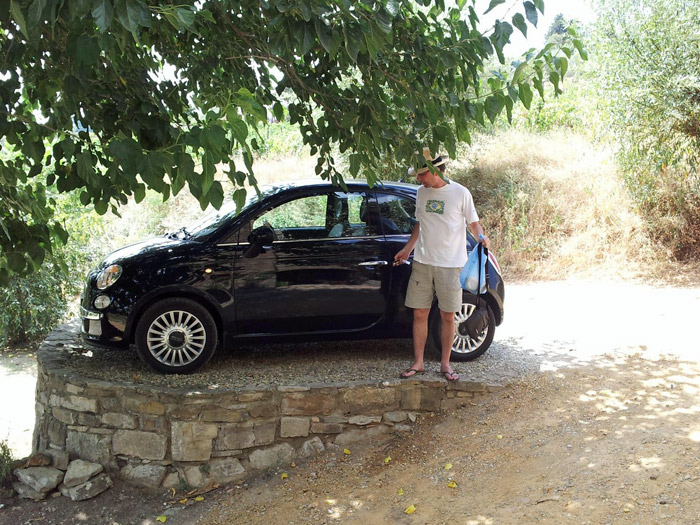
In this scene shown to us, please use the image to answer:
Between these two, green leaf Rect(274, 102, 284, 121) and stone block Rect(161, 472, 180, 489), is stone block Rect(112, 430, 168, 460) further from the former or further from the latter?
green leaf Rect(274, 102, 284, 121)

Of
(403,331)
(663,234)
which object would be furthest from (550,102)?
(403,331)

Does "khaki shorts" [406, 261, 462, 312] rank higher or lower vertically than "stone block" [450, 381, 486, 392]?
higher

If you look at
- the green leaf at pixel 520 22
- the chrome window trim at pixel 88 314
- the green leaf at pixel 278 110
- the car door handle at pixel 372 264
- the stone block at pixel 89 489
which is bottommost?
the stone block at pixel 89 489

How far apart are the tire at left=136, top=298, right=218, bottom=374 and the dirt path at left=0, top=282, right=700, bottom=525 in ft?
3.86

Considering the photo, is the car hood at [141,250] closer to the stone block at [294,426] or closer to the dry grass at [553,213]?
the stone block at [294,426]

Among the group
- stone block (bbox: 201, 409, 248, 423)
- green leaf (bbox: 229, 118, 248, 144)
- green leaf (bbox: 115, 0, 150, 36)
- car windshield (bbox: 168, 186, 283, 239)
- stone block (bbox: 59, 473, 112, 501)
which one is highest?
green leaf (bbox: 115, 0, 150, 36)

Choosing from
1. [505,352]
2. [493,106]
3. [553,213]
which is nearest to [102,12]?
[493,106]

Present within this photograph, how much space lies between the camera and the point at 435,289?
623 cm

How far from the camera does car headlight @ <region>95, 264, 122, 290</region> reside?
6297 mm

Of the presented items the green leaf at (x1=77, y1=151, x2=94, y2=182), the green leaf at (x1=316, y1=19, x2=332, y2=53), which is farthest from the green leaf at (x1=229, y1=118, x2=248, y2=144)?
the green leaf at (x1=77, y1=151, x2=94, y2=182)

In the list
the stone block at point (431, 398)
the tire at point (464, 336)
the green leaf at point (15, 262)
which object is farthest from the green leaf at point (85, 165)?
the tire at point (464, 336)

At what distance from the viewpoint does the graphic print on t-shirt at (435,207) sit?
6.00 metres

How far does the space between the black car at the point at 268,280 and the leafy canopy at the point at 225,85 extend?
1.06 m

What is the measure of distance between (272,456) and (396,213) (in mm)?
2585
